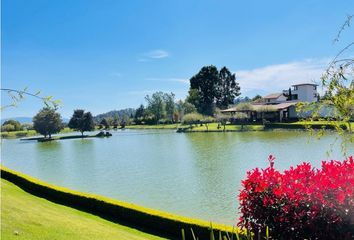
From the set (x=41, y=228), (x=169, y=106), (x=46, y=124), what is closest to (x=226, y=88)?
(x=169, y=106)

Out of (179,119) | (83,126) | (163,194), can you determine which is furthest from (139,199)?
(179,119)

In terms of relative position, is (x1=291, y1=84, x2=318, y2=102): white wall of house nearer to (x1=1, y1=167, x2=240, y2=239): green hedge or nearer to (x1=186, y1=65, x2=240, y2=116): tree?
(x1=186, y1=65, x2=240, y2=116): tree

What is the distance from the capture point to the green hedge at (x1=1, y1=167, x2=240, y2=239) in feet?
30.6

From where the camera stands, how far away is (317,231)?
3.82m

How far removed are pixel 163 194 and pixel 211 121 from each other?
67.2m

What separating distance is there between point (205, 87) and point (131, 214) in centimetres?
9241

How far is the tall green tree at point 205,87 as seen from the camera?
101 meters

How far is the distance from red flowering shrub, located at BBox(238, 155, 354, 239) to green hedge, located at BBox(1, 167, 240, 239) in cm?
365

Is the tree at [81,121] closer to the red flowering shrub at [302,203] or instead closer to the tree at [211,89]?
the tree at [211,89]

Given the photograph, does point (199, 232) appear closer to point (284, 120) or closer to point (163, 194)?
point (163, 194)

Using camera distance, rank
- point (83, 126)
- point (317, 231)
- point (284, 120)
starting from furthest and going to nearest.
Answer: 1. point (83, 126)
2. point (284, 120)
3. point (317, 231)

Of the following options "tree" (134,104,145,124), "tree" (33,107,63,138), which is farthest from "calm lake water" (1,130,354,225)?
"tree" (134,104,145,124)

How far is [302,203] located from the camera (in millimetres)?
4004

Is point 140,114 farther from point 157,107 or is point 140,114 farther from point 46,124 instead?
point 46,124
